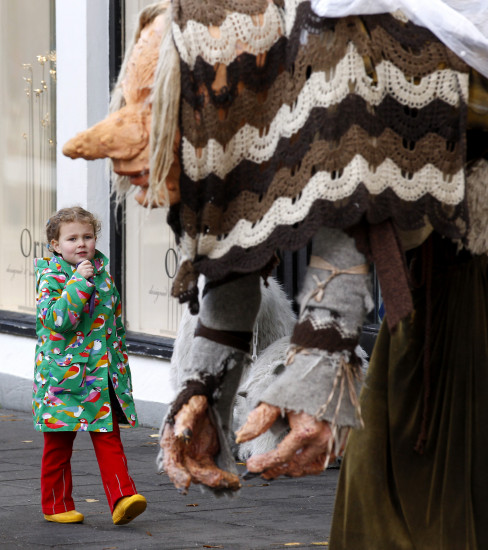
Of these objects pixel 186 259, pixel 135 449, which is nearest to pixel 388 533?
pixel 186 259

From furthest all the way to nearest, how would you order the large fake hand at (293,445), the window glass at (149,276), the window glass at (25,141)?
1. the window glass at (25,141)
2. the window glass at (149,276)
3. the large fake hand at (293,445)

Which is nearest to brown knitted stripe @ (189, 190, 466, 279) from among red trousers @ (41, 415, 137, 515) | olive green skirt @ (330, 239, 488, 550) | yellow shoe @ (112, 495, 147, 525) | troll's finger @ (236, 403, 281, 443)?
troll's finger @ (236, 403, 281, 443)

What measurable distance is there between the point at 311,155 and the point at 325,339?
350mm

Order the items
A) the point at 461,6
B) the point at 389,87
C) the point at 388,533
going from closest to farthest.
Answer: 1. the point at 389,87
2. the point at 461,6
3. the point at 388,533

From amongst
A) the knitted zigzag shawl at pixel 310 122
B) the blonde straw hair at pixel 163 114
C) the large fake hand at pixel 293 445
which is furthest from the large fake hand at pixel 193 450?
the blonde straw hair at pixel 163 114

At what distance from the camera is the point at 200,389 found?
2.76 m

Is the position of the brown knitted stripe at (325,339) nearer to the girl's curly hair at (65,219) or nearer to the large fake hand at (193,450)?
the large fake hand at (193,450)

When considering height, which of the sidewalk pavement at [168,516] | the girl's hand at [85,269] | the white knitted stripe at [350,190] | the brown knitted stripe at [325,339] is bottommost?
the sidewalk pavement at [168,516]

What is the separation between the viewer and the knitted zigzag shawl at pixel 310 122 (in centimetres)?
238

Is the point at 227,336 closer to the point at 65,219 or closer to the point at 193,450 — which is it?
the point at 193,450

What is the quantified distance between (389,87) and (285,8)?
0.27 metres

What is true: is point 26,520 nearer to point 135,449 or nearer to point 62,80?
point 135,449

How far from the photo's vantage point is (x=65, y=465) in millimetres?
6086

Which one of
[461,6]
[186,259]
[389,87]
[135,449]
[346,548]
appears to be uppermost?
[461,6]
